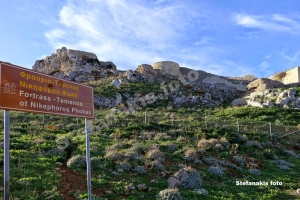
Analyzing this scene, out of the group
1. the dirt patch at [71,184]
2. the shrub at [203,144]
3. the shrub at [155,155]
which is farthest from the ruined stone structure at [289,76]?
the dirt patch at [71,184]

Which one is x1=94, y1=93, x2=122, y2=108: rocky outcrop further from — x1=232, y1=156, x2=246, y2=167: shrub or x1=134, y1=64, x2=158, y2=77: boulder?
x1=232, y1=156, x2=246, y2=167: shrub

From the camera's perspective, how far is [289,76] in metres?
47.9

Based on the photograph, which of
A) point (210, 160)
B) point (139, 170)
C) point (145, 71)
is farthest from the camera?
point (145, 71)

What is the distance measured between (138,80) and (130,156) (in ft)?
103

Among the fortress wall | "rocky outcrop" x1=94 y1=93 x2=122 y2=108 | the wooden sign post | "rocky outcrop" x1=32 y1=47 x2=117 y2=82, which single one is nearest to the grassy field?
the wooden sign post

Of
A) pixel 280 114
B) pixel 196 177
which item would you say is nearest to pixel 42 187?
pixel 196 177

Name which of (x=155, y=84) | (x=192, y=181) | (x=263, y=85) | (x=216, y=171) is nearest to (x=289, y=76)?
(x=263, y=85)

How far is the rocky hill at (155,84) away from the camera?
34.7 m

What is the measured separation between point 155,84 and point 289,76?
82.0 feet

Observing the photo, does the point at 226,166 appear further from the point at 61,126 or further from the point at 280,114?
the point at 280,114

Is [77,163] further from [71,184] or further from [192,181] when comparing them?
[192,181]

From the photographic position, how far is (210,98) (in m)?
39.5

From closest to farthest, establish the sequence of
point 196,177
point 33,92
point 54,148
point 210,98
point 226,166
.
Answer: point 33,92 → point 196,177 → point 54,148 → point 226,166 → point 210,98

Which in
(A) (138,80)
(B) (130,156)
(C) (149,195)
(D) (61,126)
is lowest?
(C) (149,195)
